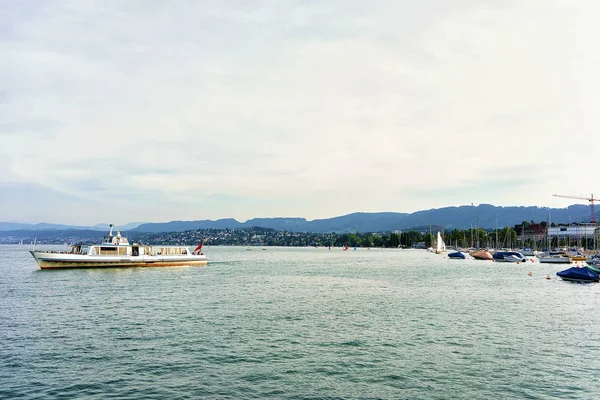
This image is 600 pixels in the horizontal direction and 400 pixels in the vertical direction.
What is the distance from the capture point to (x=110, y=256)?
113938 millimetres

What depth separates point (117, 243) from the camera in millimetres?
118375

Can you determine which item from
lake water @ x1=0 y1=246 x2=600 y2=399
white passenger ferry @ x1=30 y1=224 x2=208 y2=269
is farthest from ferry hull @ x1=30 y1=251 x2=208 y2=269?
lake water @ x1=0 y1=246 x2=600 y2=399

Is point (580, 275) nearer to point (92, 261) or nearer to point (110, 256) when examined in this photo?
point (110, 256)

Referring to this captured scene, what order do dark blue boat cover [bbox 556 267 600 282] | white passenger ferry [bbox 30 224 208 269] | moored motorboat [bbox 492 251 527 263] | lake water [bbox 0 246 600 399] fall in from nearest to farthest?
lake water [bbox 0 246 600 399] → dark blue boat cover [bbox 556 267 600 282] → white passenger ferry [bbox 30 224 208 269] → moored motorboat [bbox 492 251 527 263]

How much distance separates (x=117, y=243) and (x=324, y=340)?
312 feet

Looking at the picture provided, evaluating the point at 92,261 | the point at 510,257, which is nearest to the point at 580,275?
the point at 510,257

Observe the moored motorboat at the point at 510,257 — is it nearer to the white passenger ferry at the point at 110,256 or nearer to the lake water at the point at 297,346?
the lake water at the point at 297,346

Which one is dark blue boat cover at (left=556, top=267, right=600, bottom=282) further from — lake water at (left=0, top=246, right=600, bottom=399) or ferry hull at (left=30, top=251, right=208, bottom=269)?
ferry hull at (left=30, top=251, right=208, bottom=269)

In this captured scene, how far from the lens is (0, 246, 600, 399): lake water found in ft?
84.3

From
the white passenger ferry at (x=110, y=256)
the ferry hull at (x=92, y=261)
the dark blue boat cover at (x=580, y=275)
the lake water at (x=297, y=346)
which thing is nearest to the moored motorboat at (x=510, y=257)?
the dark blue boat cover at (x=580, y=275)

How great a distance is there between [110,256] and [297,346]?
92.0m

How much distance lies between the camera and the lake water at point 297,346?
84.3ft

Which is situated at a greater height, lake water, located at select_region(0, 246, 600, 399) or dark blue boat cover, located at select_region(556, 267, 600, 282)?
dark blue boat cover, located at select_region(556, 267, 600, 282)

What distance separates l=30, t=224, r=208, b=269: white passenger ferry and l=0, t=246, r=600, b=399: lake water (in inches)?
1827
